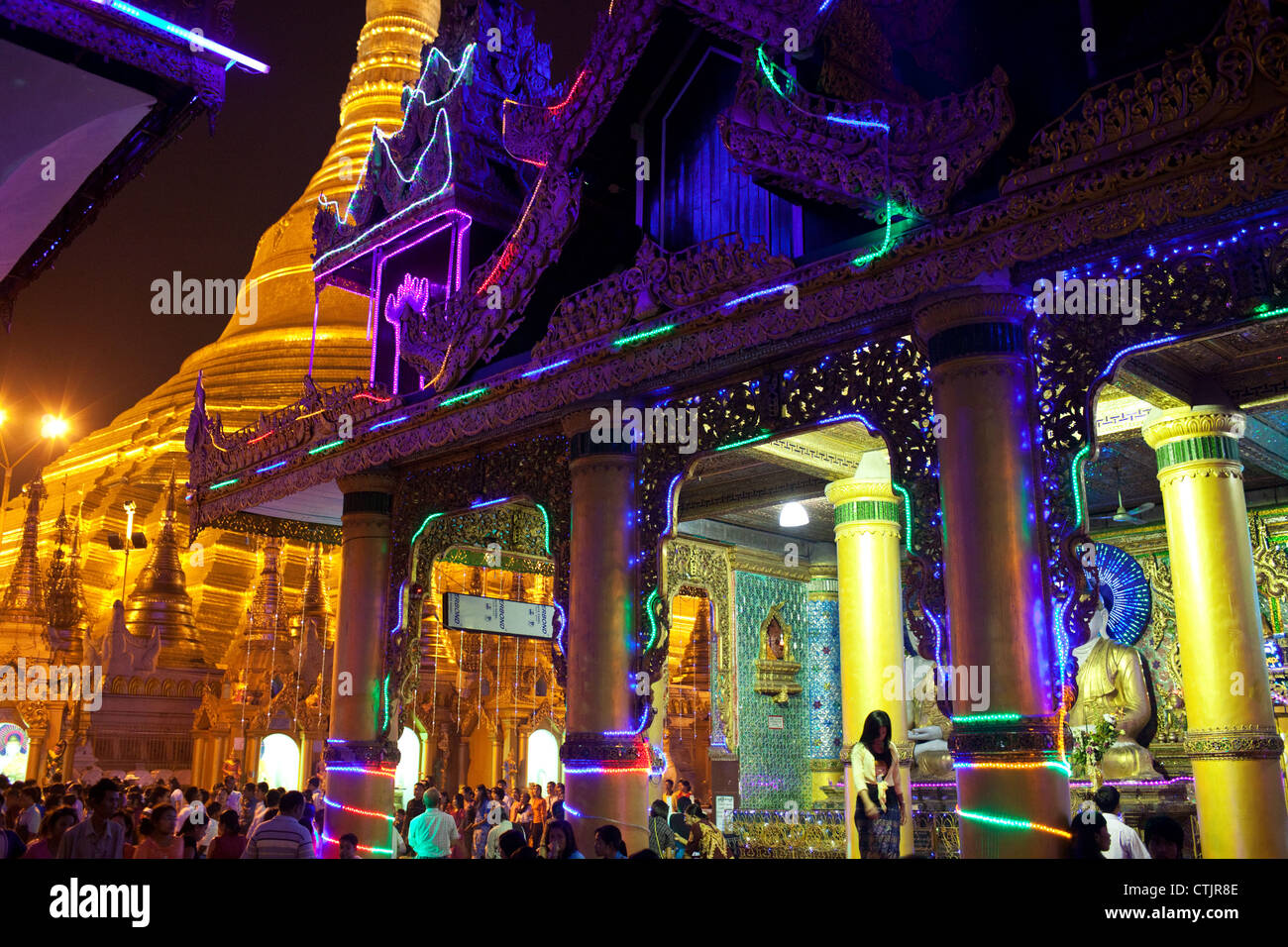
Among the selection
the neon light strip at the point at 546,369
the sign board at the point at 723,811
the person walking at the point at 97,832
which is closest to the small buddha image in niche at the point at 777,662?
the sign board at the point at 723,811

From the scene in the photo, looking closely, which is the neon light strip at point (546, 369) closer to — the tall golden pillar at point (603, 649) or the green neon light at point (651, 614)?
the tall golden pillar at point (603, 649)

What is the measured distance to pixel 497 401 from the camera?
1073 cm

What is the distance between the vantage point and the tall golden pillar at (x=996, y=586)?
22.6ft

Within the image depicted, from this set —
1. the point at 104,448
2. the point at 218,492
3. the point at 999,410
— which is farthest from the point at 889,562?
the point at 104,448

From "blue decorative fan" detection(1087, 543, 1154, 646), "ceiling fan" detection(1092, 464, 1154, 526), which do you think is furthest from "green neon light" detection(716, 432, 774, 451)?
"blue decorative fan" detection(1087, 543, 1154, 646)

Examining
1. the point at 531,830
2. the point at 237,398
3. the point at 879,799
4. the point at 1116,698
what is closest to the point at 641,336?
the point at 879,799

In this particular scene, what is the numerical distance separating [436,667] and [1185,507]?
45.5 ft

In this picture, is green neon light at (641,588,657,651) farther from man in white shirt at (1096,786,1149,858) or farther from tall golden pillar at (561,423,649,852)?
man in white shirt at (1096,786,1149,858)

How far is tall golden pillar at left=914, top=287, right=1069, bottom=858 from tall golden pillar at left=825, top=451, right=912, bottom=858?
5.75 meters

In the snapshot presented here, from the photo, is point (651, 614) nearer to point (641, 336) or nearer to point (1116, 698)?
point (641, 336)

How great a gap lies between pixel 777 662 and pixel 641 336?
8514 millimetres

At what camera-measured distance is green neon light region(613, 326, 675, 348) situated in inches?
362

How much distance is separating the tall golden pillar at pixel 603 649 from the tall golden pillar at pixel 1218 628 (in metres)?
5.14
